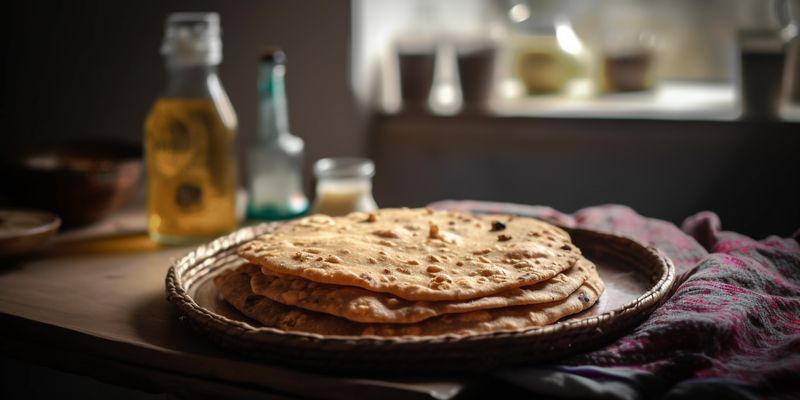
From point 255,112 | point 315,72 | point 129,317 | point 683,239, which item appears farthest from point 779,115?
point 129,317

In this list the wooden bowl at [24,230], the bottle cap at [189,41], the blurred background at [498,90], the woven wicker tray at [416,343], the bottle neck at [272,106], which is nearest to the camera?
the woven wicker tray at [416,343]

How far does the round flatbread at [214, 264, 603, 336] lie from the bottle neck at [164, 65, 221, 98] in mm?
529

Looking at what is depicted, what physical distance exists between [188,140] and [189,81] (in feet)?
0.32

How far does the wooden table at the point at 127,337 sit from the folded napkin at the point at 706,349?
4.5 inches

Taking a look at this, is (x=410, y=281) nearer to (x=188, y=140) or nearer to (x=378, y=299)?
(x=378, y=299)

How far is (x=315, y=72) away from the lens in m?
2.24

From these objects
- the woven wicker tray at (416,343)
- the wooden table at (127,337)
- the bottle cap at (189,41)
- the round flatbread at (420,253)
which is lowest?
the wooden table at (127,337)

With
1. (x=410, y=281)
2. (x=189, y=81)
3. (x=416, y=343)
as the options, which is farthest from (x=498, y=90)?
(x=416, y=343)

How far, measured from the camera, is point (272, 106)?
55.4 inches

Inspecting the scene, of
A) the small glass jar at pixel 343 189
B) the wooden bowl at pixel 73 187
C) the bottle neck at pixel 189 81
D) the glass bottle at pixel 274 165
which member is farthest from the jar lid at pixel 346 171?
the wooden bowl at pixel 73 187

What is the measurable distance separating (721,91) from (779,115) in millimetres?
490

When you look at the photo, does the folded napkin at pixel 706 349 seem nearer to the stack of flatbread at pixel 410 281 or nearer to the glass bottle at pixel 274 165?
the stack of flatbread at pixel 410 281

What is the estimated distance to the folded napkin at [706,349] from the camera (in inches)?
27.6

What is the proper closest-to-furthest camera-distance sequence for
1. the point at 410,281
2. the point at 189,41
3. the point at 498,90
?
the point at 410,281
the point at 189,41
the point at 498,90
